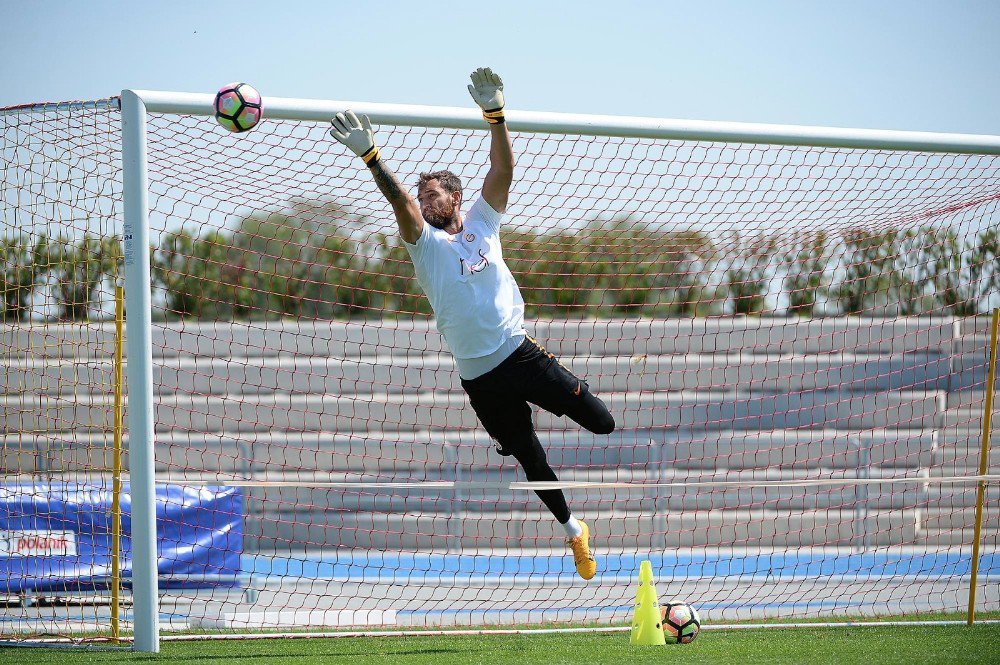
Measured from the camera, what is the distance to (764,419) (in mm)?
13188

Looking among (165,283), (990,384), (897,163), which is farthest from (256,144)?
(165,283)

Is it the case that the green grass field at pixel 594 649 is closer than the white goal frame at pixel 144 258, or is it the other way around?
the green grass field at pixel 594 649

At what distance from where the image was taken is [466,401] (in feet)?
43.5

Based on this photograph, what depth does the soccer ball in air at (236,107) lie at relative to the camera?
4.65m

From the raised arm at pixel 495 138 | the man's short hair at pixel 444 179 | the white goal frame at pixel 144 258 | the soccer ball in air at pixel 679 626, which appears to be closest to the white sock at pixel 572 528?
the soccer ball in air at pixel 679 626

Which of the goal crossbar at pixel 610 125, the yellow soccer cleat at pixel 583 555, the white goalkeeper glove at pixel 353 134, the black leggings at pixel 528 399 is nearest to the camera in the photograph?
the white goalkeeper glove at pixel 353 134

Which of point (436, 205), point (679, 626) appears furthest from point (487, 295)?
point (679, 626)

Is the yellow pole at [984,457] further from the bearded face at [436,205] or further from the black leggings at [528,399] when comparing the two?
the bearded face at [436,205]

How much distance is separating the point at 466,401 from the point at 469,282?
8326 millimetres

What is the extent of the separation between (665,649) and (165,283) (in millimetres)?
8307

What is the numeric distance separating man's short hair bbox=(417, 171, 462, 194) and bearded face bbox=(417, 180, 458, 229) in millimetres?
18

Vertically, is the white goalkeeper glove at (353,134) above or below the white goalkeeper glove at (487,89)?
below

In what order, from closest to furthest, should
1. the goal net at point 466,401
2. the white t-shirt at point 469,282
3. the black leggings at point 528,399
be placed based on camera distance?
the white t-shirt at point 469,282
the black leggings at point 528,399
the goal net at point 466,401

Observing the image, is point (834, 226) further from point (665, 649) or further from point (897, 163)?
point (665, 649)
